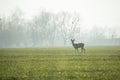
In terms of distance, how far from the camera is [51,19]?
132 meters

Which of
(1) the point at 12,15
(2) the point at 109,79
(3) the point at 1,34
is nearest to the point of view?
(2) the point at 109,79

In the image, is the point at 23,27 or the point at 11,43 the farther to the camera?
the point at 23,27

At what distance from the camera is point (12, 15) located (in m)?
123

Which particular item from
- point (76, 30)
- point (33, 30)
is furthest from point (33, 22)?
point (76, 30)

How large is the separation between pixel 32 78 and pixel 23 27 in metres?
123

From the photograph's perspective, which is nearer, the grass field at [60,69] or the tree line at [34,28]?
the grass field at [60,69]

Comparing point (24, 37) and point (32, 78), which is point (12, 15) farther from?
point (32, 78)

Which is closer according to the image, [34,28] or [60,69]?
[60,69]

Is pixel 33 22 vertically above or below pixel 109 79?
above

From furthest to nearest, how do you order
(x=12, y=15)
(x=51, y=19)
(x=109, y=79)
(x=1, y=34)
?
1. (x=51, y=19)
2. (x=12, y=15)
3. (x=1, y=34)
4. (x=109, y=79)

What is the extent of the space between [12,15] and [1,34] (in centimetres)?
1377

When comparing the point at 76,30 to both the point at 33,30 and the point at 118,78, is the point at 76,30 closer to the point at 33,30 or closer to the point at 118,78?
the point at 33,30

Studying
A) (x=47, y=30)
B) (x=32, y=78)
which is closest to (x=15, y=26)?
(x=47, y=30)

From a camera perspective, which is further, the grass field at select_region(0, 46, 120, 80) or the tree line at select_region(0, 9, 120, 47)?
the tree line at select_region(0, 9, 120, 47)
